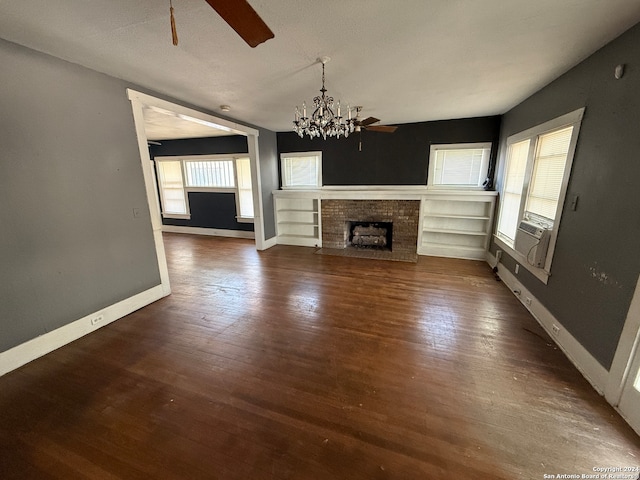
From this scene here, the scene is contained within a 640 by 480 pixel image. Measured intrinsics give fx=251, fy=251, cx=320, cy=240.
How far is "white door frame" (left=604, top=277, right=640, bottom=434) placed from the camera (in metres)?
1.64

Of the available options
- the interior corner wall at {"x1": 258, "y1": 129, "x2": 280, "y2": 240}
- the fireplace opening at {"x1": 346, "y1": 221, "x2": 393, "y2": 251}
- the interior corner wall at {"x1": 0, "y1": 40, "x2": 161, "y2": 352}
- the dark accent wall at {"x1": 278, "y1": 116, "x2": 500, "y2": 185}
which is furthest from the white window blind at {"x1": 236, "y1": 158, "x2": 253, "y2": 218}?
the interior corner wall at {"x1": 0, "y1": 40, "x2": 161, "y2": 352}

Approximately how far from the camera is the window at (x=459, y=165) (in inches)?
189

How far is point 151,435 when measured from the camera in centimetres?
160

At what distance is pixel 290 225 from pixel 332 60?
13.8 ft

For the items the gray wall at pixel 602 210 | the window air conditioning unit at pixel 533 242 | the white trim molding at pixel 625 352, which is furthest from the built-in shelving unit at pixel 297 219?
the white trim molding at pixel 625 352

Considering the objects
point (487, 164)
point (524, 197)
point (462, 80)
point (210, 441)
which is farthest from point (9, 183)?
point (487, 164)

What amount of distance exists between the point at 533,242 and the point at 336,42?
2996mm

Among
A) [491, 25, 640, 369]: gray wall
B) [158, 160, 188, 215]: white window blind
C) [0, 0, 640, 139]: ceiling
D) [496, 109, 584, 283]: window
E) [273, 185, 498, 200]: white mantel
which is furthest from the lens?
[158, 160, 188, 215]: white window blind

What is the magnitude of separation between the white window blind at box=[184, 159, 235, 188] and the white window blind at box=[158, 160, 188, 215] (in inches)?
13.1

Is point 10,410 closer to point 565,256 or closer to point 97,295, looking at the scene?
point 97,295

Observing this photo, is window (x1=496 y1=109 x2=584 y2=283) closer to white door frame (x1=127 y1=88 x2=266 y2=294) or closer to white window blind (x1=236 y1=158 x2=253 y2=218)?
white door frame (x1=127 y1=88 x2=266 y2=294)

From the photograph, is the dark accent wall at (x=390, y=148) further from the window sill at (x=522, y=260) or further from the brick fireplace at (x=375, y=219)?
the window sill at (x=522, y=260)

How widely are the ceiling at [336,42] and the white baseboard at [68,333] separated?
251 centimetres

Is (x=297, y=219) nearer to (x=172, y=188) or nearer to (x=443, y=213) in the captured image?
(x=443, y=213)
